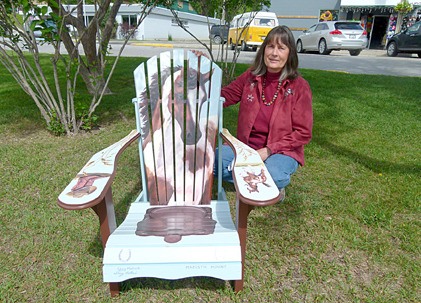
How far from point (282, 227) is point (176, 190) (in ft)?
2.76

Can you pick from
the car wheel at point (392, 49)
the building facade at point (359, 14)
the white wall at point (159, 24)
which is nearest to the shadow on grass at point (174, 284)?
the car wheel at point (392, 49)

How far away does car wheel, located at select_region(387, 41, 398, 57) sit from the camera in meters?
14.2

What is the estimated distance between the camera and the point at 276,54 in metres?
2.40

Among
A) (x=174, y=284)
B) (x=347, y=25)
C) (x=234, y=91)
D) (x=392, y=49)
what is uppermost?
(x=347, y=25)

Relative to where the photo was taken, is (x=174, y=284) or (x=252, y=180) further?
(x=174, y=284)

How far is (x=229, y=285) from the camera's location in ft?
6.74

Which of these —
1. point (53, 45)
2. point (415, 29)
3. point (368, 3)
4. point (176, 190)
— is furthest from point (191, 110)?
point (368, 3)

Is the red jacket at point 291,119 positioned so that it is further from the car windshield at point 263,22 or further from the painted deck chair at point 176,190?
the car windshield at point 263,22

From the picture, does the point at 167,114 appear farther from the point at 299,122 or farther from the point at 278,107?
the point at 299,122

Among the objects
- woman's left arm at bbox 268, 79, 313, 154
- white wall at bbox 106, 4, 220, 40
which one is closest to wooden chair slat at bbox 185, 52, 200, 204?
woman's left arm at bbox 268, 79, 313, 154

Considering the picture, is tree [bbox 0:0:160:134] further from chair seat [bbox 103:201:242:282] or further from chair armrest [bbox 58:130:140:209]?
chair seat [bbox 103:201:242:282]

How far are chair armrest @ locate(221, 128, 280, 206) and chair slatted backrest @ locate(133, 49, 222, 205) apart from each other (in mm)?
422

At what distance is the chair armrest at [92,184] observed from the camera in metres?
1.58

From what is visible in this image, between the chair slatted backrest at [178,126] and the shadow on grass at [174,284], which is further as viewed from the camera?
the chair slatted backrest at [178,126]
